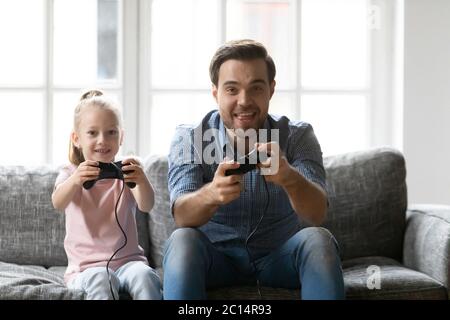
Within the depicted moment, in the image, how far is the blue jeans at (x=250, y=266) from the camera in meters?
1.95

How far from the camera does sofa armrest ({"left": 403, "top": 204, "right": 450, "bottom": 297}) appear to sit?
2.36 metres

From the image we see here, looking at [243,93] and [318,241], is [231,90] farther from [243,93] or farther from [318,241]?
[318,241]

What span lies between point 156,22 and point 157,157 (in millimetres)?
809

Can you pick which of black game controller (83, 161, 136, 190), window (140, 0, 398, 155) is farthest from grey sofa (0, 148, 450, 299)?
window (140, 0, 398, 155)

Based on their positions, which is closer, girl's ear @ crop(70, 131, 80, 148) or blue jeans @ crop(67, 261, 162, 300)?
blue jeans @ crop(67, 261, 162, 300)

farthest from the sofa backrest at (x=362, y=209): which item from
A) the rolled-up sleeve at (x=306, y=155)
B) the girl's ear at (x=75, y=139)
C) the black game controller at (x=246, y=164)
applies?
the black game controller at (x=246, y=164)

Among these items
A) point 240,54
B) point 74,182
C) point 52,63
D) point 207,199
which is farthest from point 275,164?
point 52,63

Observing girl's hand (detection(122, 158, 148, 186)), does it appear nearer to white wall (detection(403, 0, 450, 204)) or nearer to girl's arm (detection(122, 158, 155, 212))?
girl's arm (detection(122, 158, 155, 212))

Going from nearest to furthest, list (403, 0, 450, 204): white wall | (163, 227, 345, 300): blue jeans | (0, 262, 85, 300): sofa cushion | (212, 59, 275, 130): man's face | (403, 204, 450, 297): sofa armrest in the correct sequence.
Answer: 1. (163, 227, 345, 300): blue jeans
2. (0, 262, 85, 300): sofa cushion
3. (212, 59, 275, 130): man's face
4. (403, 204, 450, 297): sofa armrest
5. (403, 0, 450, 204): white wall

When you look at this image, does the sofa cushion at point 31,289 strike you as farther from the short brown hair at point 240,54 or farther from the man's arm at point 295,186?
the short brown hair at point 240,54

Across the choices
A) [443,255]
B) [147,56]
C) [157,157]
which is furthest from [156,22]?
[443,255]

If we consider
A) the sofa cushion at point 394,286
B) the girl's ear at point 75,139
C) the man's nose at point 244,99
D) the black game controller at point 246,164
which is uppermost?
the man's nose at point 244,99

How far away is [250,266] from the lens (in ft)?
7.29

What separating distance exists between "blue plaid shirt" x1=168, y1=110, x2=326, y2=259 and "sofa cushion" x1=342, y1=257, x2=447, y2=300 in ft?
0.80
